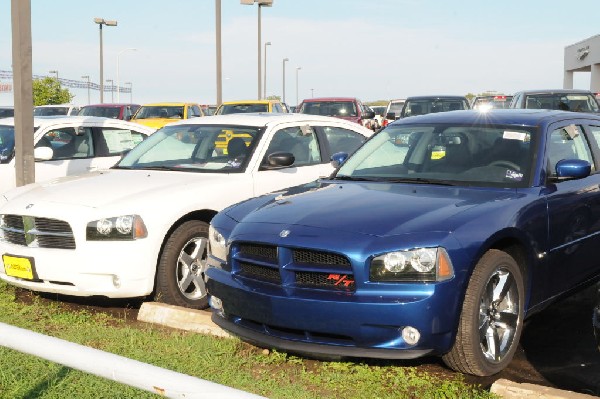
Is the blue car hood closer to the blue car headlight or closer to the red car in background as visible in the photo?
the blue car headlight

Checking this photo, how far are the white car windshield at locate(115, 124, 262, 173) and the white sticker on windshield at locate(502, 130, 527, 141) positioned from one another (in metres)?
2.47

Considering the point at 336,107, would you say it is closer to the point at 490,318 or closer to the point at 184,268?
the point at 184,268

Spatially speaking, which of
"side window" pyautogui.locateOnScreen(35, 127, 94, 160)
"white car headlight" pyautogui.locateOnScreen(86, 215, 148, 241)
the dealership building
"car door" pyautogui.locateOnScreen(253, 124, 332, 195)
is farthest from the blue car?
the dealership building

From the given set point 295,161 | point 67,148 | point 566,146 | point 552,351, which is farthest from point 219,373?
point 67,148

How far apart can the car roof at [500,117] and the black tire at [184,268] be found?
1912 millimetres

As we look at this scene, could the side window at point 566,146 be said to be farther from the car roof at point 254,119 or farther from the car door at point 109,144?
the car door at point 109,144

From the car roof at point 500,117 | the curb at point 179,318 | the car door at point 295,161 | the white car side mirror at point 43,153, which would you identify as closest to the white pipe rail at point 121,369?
the curb at point 179,318

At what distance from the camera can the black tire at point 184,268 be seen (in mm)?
6219

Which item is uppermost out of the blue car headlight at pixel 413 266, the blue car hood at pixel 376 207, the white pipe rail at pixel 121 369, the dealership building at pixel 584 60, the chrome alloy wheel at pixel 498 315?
the dealership building at pixel 584 60

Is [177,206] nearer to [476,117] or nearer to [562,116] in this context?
[476,117]

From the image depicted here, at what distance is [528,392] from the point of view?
13.4 feet

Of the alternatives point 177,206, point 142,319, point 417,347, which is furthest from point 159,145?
point 417,347

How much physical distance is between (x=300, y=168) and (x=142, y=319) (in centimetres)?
241

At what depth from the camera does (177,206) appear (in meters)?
6.29
